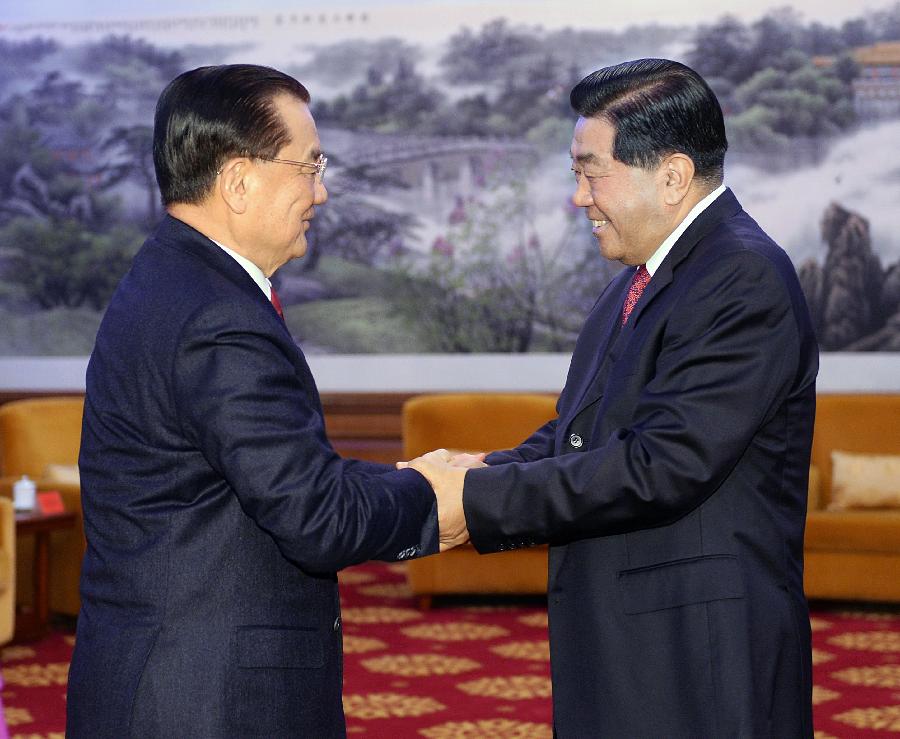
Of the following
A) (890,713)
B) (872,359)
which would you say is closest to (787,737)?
(890,713)

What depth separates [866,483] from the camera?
245 inches

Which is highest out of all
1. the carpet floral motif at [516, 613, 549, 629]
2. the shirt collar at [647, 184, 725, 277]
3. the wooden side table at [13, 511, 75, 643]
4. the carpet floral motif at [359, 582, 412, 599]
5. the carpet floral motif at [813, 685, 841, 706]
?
the shirt collar at [647, 184, 725, 277]

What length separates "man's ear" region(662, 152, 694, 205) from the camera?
2.18 m

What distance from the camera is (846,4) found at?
24.2 ft

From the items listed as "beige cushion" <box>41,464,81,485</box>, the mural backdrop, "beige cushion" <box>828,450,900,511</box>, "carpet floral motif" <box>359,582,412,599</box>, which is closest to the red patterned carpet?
"carpet floral motif" <box>359,582,412,599</box>

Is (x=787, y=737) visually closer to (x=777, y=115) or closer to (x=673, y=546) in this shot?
(x=673, y=546)

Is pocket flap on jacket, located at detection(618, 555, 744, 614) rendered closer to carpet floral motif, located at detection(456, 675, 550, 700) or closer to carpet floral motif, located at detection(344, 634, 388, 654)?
carpet floral motif, located at detection(456, 675, 550, 700)

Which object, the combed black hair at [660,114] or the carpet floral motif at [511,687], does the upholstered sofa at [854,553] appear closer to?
the carpet floral motif at [511,687]

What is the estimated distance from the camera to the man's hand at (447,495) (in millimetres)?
2160

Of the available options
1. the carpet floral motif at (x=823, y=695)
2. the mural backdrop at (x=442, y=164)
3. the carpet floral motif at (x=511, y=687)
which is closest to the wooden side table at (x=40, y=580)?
the carpet floral motif at (x=511, y=687)

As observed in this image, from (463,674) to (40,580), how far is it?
82.3 inches

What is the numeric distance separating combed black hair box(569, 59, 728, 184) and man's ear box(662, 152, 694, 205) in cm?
1

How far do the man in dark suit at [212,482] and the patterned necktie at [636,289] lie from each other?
0.66m

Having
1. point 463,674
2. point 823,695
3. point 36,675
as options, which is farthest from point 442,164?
point 823,695
